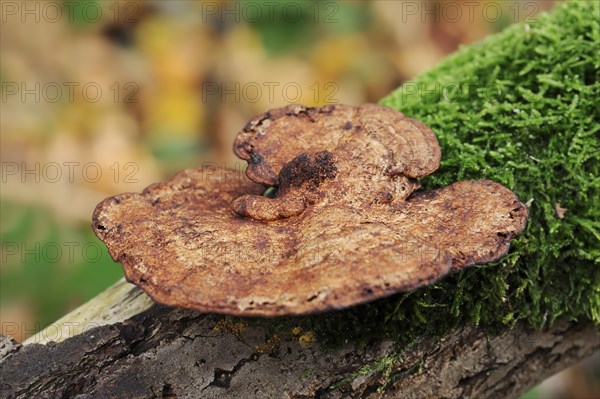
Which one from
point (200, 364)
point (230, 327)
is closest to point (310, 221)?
point (230, 327)

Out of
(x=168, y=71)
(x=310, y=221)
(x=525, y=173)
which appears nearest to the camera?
(x=310, y=221)

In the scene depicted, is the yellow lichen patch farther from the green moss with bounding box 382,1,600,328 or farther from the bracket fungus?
the green moss with bounding box 382,1,600,328

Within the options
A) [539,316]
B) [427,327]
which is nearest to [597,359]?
[539,316]

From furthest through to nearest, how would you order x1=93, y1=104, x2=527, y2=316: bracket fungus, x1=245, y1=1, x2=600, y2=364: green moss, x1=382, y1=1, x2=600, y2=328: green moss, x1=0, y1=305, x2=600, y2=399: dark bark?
x1=382, y1=1, x2=600, y2=328: green moss
x1=245, y1=1, x2=600, y2=364: green moss
x1=0, y1=305, x2=600, y2=399: dark bark
x1=93, y1=104, x2=527, y2=316: bracket fungus

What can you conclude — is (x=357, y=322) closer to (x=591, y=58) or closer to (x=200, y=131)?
(x=591, y=58)

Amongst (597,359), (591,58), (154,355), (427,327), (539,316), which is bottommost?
(597,359)

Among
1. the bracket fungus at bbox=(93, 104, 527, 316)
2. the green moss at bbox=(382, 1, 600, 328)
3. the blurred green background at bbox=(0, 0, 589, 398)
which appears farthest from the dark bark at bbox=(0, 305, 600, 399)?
the blurred green background at bbox=(0, 0, 589, 398)

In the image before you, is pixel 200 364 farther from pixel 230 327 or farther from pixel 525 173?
pixel 525 173
